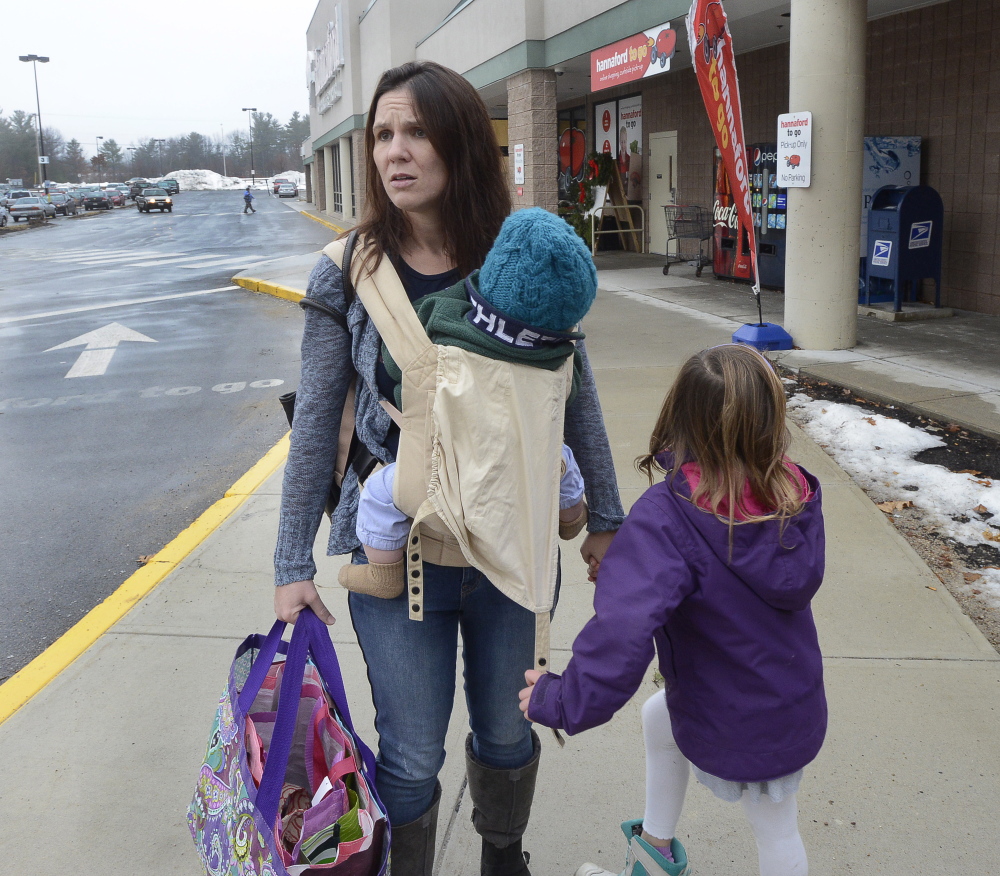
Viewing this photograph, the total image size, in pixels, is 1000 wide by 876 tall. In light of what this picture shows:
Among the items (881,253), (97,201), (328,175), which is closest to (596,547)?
(881,253)

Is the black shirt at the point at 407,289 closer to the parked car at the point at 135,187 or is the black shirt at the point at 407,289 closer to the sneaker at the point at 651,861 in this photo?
the sneaker at the point at 651,861

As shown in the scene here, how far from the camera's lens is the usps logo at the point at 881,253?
10344 mm

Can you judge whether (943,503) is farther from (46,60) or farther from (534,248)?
(46,60)

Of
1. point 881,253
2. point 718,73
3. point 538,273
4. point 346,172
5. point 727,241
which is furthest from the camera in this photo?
point 346,172

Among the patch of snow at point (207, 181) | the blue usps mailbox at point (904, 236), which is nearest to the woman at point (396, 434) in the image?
the blue usps mailbox at point (904, 236)

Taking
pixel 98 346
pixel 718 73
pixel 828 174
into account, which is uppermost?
pixel 718 73

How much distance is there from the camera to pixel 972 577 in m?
4.21

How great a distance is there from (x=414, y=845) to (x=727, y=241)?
13.3 m

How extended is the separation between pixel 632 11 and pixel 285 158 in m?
159

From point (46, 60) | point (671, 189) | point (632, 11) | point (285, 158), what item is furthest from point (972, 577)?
point (285, 158)

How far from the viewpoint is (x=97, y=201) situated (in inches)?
2768

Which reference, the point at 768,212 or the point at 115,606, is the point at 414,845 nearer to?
the point at 115,606

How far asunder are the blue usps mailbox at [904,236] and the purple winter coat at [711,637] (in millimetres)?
9181

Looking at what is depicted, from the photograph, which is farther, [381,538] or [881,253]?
[881,253]
